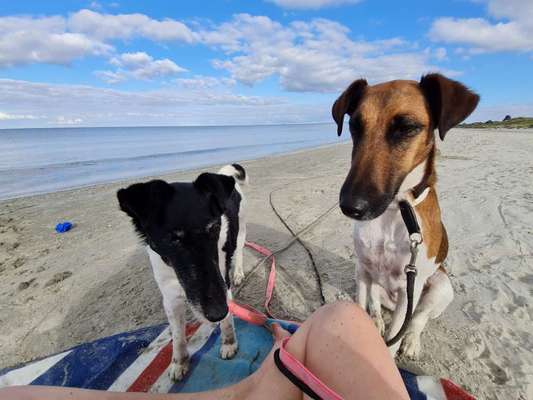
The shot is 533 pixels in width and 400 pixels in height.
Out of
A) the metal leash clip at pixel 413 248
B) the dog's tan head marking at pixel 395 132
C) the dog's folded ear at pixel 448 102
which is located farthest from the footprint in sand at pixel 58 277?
the dog's folded ear at pixel 448 102

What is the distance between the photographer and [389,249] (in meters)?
2.56

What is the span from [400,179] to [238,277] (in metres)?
2.68

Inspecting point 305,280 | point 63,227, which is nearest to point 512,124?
point 305,280

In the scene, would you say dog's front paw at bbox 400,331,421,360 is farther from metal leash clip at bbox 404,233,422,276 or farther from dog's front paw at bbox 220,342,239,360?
dog's front paw at bbox 220,342,239,360

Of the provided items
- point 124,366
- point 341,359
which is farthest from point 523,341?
point 124,366

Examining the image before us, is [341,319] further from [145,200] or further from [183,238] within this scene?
[145,200]

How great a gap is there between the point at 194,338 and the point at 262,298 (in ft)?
3.74

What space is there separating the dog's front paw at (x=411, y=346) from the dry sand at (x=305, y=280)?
3.8 inches

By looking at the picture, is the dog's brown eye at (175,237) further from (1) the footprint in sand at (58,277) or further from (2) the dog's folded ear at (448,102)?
(1) the footprint in sand at (58,277)

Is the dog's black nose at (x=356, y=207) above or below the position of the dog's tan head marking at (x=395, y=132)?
below

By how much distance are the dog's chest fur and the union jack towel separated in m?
0.76

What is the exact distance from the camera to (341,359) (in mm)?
1590

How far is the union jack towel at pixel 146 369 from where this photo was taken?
91.8 inches

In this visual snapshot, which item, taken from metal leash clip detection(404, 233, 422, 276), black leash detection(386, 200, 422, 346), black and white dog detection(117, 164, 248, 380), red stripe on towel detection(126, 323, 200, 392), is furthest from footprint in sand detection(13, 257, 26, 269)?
metal leash clip detection(404, 233, 422, 276)
